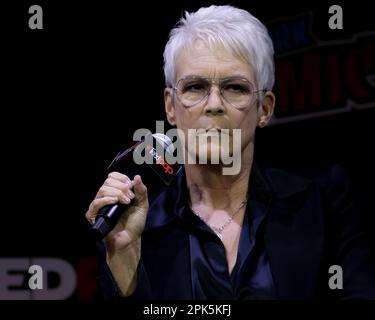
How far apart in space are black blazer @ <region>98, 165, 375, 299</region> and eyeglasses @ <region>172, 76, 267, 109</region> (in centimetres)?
23

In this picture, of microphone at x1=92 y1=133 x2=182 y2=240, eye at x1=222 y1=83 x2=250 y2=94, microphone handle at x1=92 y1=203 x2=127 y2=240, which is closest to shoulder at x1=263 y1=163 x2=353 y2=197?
eye at x1=222 y1=83 x2=250 y2=94

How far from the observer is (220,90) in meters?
1.45

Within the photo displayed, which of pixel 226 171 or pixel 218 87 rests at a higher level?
pixel 218 87

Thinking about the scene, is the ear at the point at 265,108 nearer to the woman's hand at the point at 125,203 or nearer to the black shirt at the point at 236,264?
the black shirt at the point at 236,264

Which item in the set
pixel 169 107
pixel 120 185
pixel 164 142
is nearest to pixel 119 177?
pixel 120 185

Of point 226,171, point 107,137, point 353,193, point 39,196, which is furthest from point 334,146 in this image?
point 39,196

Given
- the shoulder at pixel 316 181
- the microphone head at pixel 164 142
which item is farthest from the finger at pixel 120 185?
the shoulder at pixel 316 181

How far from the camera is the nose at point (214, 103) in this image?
4.69 feet

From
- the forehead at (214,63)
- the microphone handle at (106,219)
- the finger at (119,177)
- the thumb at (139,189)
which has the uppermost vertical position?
the forehead at (214,63)

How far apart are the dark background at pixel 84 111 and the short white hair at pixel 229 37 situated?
0.81ft

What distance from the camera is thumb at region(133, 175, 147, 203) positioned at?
4.19 feet

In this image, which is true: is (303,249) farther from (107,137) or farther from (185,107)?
(107,137)

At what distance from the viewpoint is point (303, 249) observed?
1433 millimetres
